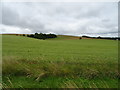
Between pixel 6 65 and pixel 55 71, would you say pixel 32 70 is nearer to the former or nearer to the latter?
pixel 55 71

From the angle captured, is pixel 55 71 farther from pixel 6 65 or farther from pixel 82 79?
pixel 6 65

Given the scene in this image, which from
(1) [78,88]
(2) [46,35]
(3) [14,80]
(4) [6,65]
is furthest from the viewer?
(2) [46,35]

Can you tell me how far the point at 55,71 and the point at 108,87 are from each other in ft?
8.89

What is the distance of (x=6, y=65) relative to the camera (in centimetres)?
562

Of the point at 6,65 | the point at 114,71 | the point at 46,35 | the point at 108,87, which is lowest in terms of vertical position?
the point at 108,87

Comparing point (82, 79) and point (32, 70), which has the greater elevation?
point (32, 70)

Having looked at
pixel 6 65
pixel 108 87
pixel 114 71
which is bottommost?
pixel 108 87

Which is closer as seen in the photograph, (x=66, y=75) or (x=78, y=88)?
(x=78, y=88)

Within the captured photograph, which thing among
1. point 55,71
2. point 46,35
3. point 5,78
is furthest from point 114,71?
Result: point 46,35

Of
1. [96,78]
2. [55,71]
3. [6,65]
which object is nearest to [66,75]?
[55,71]

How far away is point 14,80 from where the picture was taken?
15.5 feet

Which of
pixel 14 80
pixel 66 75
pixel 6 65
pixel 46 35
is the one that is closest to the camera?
pixel 14 80

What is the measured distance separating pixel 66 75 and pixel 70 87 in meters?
1.04

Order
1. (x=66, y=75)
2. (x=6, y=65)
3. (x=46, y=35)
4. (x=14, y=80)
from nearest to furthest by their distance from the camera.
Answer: (x=14, y=80), (x=66, y=75), (x=6, y=65), (x=46, y=35)
